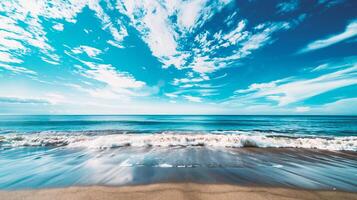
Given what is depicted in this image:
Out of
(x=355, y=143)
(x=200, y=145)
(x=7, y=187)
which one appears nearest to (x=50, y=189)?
(x=7, y=187)

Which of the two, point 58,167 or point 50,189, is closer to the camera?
point 50,189

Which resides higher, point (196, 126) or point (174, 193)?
point (196, 126)

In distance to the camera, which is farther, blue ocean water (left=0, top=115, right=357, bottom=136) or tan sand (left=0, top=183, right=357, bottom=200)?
blue ocean water (left=0, top=115, right=357, bottom=136)

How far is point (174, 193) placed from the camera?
3.46 metres

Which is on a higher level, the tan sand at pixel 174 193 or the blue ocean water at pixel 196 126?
the blue ocean water at pixel 196 126

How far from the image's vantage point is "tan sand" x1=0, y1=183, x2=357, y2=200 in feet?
10.9

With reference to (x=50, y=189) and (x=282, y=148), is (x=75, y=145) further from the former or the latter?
(x=282, y=148)

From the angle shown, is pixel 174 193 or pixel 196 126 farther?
pixel 196 126

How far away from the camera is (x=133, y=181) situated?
13.7ft

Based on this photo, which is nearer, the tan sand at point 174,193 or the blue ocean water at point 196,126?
the tan sand at point 174,193

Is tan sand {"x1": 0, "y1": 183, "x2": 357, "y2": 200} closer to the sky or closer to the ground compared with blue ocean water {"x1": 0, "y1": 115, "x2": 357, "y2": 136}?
closer to the ground

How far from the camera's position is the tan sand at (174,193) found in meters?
3.31

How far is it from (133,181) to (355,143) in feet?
46.0

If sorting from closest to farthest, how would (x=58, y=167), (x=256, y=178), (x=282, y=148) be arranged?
(x=256, y=178), (x=58, y=167), (x=282, y=148)
